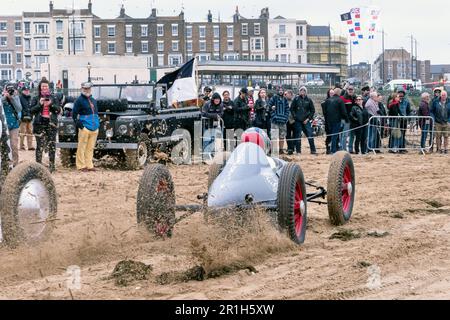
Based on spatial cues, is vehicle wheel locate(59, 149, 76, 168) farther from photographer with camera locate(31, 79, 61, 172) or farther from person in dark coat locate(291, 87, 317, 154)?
person in dark coat locate(291, 87, 317, 154)

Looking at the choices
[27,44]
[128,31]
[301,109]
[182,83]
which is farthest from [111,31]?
[301,109]

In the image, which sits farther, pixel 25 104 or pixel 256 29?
pixel 256 29

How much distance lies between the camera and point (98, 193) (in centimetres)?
1476

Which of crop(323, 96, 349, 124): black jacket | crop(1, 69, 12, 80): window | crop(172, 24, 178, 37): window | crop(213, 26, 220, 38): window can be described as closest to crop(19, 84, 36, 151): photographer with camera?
crop(323, 96, 349, 124): black jacket

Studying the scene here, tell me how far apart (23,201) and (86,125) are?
9.56 metres

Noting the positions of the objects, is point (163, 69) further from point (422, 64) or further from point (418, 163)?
point (422, 64)

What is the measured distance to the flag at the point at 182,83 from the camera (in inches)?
944

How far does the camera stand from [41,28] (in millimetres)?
120938

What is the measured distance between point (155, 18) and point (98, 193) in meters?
107

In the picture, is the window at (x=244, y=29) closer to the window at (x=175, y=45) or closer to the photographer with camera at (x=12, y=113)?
the window at (x=175, y=45)

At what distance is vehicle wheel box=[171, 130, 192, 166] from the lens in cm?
2114

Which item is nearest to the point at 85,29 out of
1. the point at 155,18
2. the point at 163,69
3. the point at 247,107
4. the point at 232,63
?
the point at 155,18

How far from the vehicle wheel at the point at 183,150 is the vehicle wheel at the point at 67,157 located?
7.72 ft

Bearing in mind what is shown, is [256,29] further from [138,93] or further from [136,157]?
[136,157]
